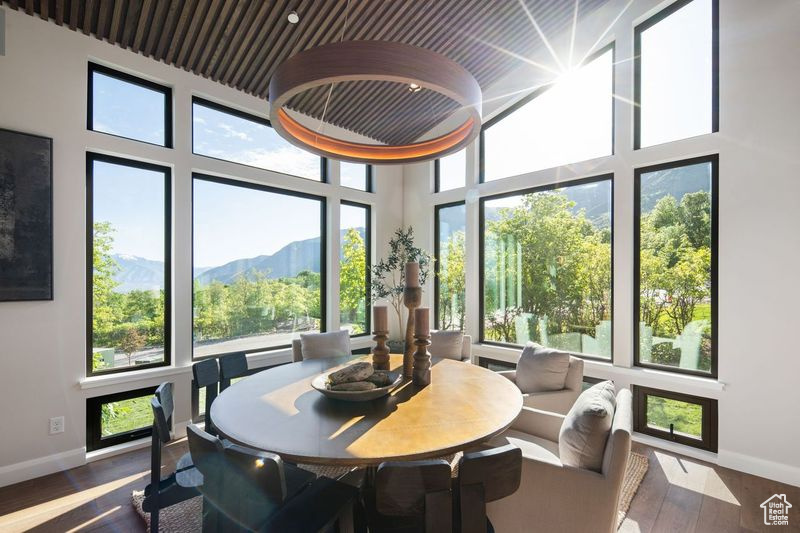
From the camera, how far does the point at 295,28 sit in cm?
349

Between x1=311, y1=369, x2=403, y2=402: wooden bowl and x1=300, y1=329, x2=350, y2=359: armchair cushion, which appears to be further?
x1=300, y1=329, x2=350, y2=359: armchair cushion

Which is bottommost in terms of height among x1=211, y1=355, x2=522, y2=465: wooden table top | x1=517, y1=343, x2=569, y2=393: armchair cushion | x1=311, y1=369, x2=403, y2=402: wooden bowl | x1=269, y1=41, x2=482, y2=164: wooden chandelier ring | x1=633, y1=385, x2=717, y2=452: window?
x1=633, y1=385, x2=717, y2=452: window

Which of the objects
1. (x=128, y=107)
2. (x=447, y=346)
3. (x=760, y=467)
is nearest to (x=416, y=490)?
(x=447, y=346)

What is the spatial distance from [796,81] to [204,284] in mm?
5462

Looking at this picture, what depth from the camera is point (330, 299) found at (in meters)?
5.04

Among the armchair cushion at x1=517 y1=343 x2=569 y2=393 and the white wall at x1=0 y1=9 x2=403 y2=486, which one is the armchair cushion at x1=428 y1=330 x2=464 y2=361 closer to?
the armchair cushion at x1=517 y1=343 x2=569 y2=393

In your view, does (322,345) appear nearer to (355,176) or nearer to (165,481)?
(165,481)

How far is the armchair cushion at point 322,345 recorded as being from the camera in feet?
11.4

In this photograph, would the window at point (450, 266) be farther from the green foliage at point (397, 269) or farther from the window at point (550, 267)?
the window at point (550, 267)

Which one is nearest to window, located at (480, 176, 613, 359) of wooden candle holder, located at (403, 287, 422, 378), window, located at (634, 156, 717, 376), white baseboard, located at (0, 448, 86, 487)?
window, located at (634, 156, 717, 376)

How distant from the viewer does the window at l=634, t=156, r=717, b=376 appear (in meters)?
3.29

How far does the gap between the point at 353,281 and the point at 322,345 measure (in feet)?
6.35

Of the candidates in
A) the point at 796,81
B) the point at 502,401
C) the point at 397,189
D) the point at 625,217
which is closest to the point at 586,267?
the point at 625,217

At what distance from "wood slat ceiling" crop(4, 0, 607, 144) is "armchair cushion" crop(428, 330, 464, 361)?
3035 mm
